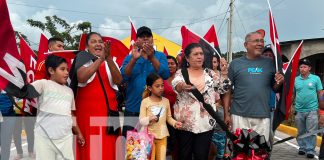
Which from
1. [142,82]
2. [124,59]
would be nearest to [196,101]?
[142,82]

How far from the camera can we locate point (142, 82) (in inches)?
159

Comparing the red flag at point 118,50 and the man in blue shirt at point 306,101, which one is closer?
the red flag at point 118,50

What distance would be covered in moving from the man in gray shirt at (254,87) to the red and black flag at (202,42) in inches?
13.2

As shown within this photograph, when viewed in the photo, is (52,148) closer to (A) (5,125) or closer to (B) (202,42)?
(A) (5,125)

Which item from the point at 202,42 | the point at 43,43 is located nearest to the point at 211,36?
the point at 202,42

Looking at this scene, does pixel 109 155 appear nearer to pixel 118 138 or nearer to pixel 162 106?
pixel 118 138

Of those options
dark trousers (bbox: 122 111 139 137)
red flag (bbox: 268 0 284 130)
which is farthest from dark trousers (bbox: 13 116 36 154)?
red flag (bbox: 268 0 284 130)

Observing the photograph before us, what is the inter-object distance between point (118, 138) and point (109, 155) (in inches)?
8.9

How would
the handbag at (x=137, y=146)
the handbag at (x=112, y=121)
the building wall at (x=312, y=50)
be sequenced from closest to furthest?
the handbag at (x=112, y=121), the handbag at (x=137, y=146), the building wall at (x=312, y=50)

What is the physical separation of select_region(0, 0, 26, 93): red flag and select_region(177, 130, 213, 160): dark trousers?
69.0 inches

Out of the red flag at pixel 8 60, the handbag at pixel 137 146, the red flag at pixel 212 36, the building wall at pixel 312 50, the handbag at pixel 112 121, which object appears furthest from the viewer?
the building wall at pixel 312 50

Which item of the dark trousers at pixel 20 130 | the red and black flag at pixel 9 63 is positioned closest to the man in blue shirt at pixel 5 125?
the dark trousers at pixel 20 130

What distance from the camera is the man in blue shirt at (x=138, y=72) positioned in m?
3.91

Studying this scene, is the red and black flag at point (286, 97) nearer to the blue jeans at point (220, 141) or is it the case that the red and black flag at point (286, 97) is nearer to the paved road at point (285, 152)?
the blue jeans at point (220, 141)
